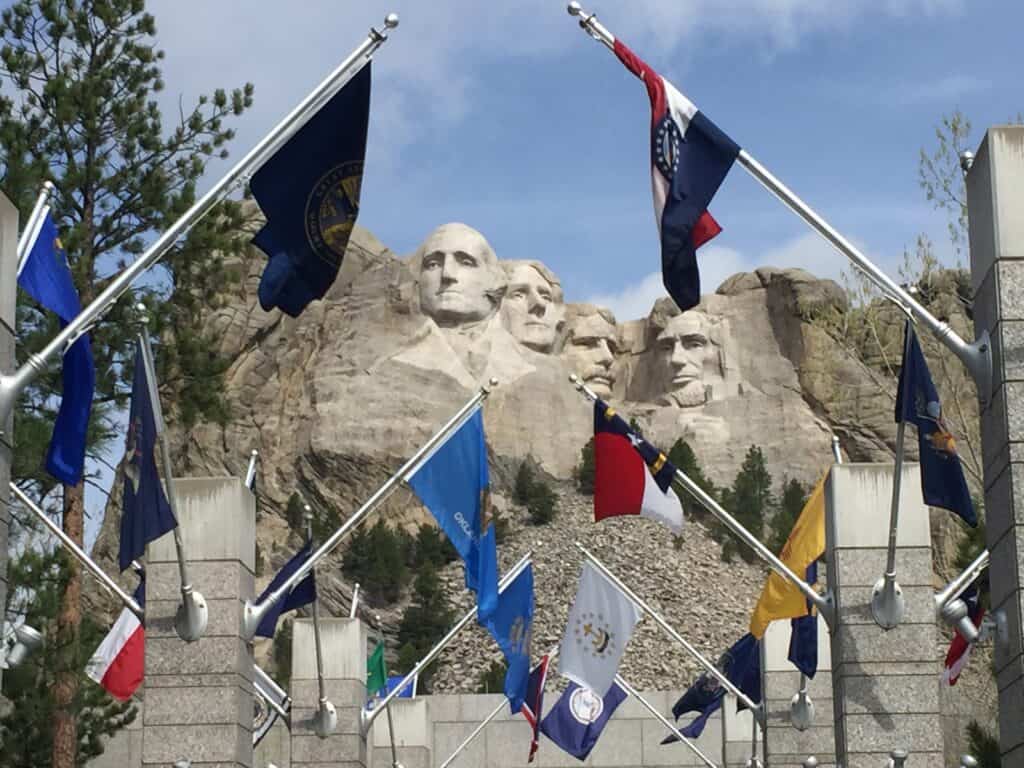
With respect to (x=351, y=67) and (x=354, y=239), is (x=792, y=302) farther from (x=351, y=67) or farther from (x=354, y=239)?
(x=351, y=67)

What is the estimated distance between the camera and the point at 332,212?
13.3 meters

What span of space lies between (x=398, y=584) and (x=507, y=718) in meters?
36.9

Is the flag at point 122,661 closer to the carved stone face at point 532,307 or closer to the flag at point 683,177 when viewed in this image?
the flag at point 683,177

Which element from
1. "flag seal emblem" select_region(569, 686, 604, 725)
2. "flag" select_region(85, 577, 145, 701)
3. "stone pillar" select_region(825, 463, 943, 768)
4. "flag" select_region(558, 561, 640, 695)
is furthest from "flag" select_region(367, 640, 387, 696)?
"stone pillar" select_region(825, 463, 943, 768)

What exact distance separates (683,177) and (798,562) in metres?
6.45

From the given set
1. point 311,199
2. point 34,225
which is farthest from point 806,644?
point 34,225

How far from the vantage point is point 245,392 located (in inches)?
3027

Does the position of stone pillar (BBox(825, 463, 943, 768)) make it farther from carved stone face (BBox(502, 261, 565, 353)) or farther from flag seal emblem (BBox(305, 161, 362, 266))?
carved stone face (BBox(502, 261, 565, 353))

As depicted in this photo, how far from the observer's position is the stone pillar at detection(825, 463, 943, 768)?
1706cm

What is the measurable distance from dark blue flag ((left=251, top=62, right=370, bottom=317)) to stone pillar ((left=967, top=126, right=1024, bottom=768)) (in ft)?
13.4

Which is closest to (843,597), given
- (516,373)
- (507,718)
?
(507,718)

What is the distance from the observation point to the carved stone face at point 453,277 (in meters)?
77.6

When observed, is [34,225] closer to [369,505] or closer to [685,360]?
[369,505]

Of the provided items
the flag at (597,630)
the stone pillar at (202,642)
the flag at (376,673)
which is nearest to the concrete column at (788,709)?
the flag at (597,630)
